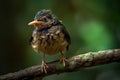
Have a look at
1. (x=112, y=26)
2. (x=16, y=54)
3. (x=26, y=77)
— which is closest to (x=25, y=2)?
(x=16, y=54)

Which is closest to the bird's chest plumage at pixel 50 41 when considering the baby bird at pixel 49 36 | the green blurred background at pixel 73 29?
the baby bird at pixel 49 36

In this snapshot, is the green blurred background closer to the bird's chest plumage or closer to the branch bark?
the bird's chest plumage

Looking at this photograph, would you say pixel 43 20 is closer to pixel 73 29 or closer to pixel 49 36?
pixel 49 36

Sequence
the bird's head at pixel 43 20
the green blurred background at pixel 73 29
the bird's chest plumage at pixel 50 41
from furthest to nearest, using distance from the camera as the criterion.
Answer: the green blurred background at pixel 73 29
the bird's head at pixel 43 20
the bird's chest plumage at pixel 50 41

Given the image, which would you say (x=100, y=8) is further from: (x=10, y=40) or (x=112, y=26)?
(x=10, y=40)

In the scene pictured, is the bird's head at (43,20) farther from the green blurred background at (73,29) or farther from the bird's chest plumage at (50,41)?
the green blurred background at (73,29)
